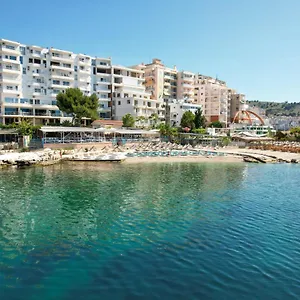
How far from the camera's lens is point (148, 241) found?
14.0 metres

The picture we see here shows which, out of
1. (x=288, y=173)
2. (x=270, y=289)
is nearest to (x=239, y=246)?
(x=270, y=289)

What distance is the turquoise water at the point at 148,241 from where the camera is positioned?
401 inches

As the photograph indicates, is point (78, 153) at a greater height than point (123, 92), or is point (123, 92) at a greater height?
point (123, 92)

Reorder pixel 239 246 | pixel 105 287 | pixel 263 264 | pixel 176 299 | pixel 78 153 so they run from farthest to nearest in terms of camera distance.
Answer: pixel 78 153
pixel 239 246
pixel 263 264
pixel 105 287
pixel 176 299

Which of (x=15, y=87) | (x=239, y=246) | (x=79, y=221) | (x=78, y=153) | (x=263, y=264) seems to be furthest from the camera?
(x=15, y=87)

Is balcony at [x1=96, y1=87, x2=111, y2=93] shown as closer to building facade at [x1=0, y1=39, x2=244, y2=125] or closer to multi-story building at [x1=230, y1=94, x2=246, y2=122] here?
building facade at [x1=0, y1=39, x2=244, y2=125]

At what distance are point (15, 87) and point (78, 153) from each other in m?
30.3

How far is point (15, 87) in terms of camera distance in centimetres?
6619

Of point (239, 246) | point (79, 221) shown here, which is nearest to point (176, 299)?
point (239, 246)

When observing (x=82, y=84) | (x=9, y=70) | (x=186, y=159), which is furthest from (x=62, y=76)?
(x=186, y=159)

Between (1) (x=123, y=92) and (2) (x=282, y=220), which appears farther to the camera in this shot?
(1) (x=123, y=92)

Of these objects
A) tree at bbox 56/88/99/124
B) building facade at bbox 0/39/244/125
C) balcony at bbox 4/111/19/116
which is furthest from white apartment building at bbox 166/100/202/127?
balcony at bbox 4/111/19/116

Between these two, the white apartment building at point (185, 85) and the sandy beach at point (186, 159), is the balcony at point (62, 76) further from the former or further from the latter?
the white apartment building at point (185, 85)

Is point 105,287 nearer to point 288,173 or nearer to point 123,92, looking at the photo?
point 288,173
